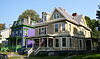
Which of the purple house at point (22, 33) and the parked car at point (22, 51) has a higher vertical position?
the purple house at point (22, 33)

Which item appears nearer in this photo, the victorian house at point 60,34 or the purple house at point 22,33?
the victorian house at point 60,34

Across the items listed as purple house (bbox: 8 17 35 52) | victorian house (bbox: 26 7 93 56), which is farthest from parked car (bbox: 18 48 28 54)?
victorian house (bbox: 26 7 93 56)

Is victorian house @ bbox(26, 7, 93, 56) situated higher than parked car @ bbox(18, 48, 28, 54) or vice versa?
victorian house @ bbox(26, 7, 93, 56)

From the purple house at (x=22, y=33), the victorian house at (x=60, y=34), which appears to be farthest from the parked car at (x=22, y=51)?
the victorian house at (x=60, y=34)

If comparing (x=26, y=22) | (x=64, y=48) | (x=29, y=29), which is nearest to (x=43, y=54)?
(x=64, y=48)

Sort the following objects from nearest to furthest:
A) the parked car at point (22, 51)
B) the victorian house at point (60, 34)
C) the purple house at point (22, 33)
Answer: the victorian house at point (60, 34) < the parked car at point (22, 51) < the purple house at point (22, 33)

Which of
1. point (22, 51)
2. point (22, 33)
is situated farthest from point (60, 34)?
point (22, 33)

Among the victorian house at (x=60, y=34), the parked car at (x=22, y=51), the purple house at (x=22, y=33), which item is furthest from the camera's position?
the purple house at (x=22, y=33)

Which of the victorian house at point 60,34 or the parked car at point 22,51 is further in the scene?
the parked car at point 22,51

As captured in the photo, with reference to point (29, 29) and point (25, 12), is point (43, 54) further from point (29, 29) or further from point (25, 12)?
point (25, 12)

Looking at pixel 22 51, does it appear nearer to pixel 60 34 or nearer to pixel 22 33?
pixel 22 33

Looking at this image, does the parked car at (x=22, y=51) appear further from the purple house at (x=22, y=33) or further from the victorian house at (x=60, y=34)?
the victorian house at (x=60, y=34)

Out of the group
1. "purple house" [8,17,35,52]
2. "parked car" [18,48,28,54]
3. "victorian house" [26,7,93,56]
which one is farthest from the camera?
"purple house" [8,17,35,52]

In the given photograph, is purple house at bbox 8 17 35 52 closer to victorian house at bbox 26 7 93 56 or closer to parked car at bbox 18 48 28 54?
parked car at bbox 18 48 28 54
